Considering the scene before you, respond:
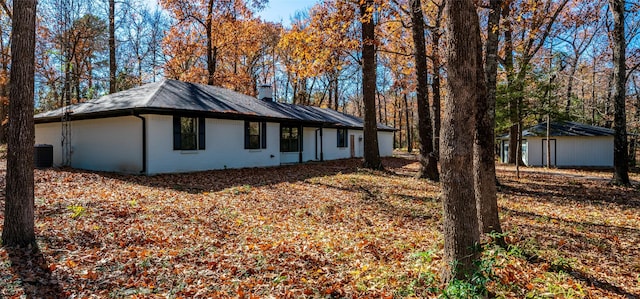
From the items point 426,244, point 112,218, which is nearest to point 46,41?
point 112,218

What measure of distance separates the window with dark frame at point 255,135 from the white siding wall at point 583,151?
17400 mm

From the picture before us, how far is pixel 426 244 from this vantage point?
5.33 m

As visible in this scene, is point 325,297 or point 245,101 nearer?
point 325,297

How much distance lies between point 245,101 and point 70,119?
24.5 ft

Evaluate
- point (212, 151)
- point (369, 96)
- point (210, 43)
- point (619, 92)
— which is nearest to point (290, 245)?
point (212, 151)

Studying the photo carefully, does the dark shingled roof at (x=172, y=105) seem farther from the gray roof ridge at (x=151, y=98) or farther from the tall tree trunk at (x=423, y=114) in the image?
the tall tree trunk at (x=423, y=114)

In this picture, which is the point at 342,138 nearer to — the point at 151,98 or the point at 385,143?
the point at 385,143

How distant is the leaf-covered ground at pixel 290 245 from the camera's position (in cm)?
383

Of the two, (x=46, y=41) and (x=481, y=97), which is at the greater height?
(x=46, y=41)

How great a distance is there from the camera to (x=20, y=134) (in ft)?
15.0

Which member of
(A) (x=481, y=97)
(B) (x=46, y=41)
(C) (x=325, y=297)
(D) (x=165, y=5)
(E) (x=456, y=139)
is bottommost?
(C) (x=325, y=297)

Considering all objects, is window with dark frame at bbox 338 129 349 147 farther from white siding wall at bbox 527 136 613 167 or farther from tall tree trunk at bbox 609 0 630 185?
tall tree trunk at bbox 609 0 630 185


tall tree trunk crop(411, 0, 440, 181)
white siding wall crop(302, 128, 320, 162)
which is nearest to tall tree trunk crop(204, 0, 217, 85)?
white siding wall crop(302, 128, 320, 162)

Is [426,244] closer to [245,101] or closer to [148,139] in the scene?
[148,139]
